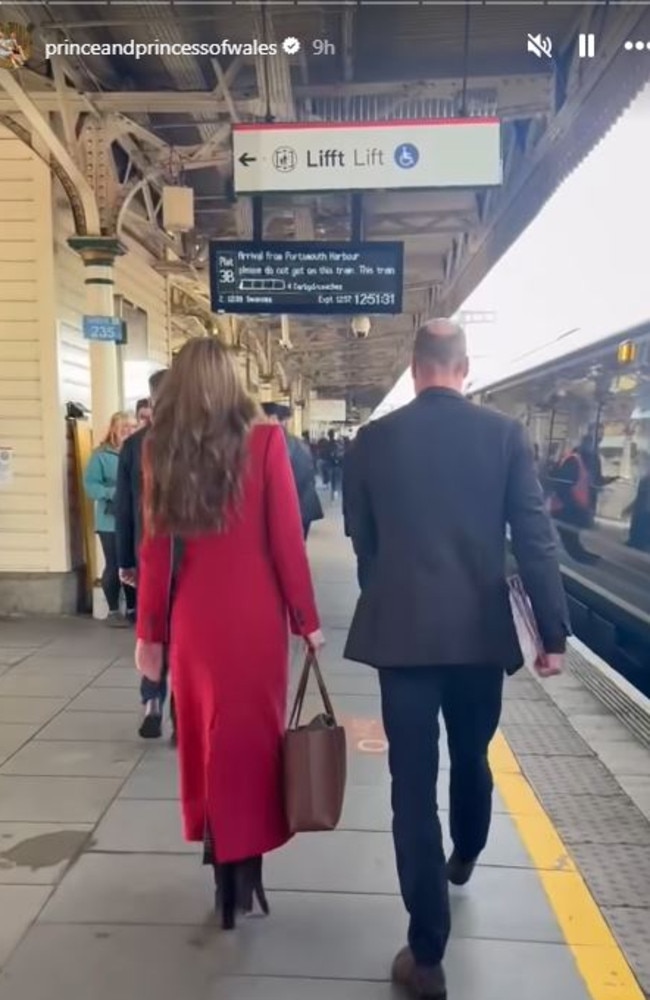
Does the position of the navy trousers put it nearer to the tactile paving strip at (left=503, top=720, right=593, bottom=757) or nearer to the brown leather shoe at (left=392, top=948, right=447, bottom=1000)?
the brown leather shoe at (left=392, top=948, right=447, bottom=1000)

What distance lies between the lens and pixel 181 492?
2.27 metres

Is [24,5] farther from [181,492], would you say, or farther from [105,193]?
[181,492]

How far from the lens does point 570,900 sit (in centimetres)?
261

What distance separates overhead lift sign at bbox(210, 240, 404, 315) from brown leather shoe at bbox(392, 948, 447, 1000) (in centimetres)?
552

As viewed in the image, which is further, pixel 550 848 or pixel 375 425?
pixel 550 848

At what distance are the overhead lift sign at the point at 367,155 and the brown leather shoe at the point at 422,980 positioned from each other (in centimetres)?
435

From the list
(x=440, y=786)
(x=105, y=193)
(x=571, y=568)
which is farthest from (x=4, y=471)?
(x=571, y=568)

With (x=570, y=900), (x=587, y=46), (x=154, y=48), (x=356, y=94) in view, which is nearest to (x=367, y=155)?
(x=356, y=94)

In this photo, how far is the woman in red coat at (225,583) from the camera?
2.30 metres

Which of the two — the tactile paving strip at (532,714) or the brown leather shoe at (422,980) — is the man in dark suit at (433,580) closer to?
the brown leather shoe at (422,980)

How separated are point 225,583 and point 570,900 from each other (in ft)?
5.04

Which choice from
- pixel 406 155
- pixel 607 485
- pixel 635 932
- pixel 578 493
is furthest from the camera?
pixel 578 493

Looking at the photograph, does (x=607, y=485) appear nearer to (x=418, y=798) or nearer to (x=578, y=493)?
(x=578, y=493)

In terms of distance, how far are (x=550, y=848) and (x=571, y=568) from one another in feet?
16.1
